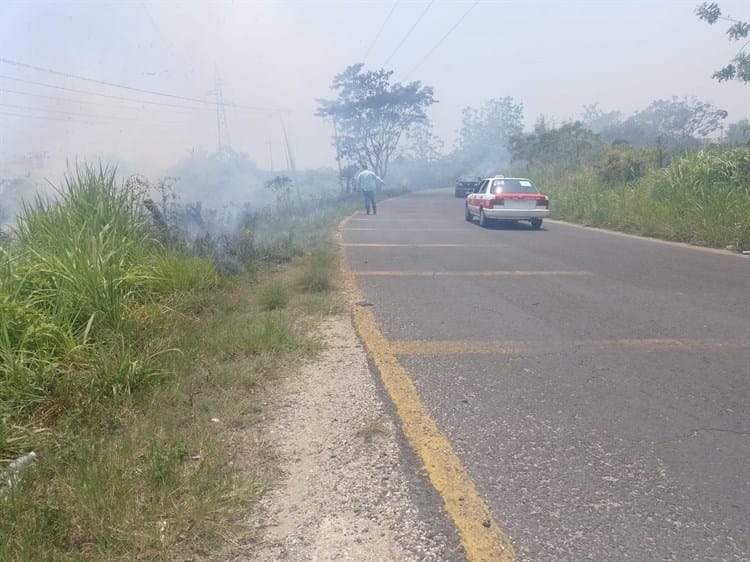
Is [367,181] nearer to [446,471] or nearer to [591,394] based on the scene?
[591,394]

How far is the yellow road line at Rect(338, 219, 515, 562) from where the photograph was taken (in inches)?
93.0

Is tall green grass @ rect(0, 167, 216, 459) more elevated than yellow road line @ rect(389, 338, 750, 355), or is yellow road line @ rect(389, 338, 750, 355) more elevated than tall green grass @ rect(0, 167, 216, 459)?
tall green grass @ rect(0, 167, 216, 459)

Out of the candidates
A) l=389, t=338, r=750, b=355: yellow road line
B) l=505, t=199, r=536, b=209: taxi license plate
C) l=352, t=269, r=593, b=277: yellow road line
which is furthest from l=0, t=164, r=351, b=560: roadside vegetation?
l=505, t=199, r=536, b=209: taxi license plate

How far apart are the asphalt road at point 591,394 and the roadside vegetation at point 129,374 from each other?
106 cm

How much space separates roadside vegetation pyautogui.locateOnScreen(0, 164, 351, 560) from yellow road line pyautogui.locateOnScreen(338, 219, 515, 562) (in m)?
0.74

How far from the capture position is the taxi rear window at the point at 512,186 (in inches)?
605

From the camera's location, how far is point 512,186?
1552cm

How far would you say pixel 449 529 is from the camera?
8.09ft

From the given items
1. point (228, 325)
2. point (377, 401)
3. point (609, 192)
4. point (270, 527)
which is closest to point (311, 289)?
Answer: point (228, 325)

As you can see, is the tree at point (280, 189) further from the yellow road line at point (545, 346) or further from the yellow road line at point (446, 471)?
the yellow road line at point (446, 471)

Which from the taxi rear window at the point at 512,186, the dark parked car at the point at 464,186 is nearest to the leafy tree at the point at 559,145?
the dark parked car at the point at 464,186

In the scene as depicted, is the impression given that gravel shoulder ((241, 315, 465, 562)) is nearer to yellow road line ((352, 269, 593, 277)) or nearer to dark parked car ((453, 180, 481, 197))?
yellow road line ((352, 269, 593, 277))

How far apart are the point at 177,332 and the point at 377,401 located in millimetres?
1783

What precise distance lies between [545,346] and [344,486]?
102 inches
